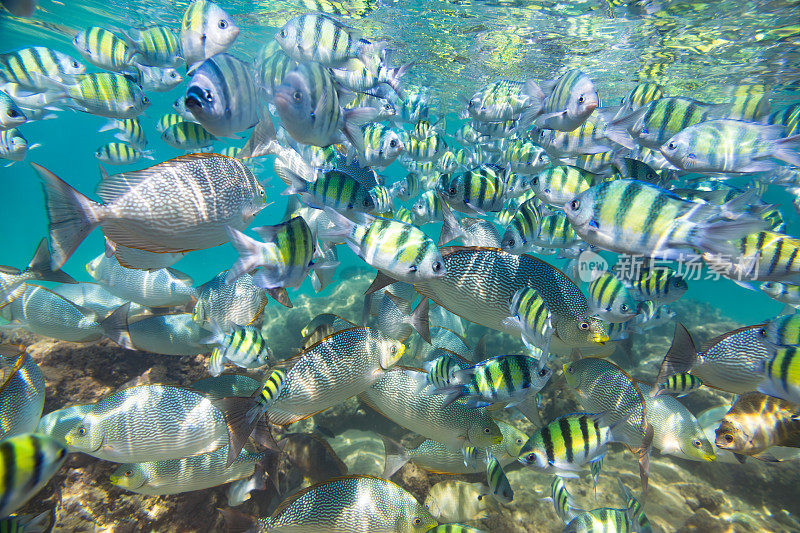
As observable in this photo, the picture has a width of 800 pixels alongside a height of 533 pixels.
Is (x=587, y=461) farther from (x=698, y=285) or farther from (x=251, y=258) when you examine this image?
(x=698, y=285)

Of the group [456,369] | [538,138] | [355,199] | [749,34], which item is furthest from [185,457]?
[749,34]

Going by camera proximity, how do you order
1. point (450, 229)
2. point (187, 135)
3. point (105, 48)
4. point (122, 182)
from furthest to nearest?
point (187, 135), point (105, 48), point (450, 229), point (122, 182)

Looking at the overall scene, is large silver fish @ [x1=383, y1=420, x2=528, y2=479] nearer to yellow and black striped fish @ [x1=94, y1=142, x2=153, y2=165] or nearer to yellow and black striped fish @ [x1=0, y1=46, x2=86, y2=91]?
yellow and black striped fish @ [x1=94, y1=142, x2=153, y2=165]

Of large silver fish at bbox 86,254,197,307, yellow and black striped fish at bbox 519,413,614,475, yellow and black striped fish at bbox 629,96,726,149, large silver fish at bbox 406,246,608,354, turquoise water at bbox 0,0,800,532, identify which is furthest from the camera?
large silver fish at bbox 86,254,197,307

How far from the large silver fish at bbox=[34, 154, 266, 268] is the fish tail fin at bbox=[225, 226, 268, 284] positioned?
5.5 inches

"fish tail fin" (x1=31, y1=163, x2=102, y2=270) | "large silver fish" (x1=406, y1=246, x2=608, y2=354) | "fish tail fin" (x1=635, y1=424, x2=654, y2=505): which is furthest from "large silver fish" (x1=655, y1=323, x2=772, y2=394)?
"fish tail fin" (x1=31, y1=163, x2=102, y2=270)

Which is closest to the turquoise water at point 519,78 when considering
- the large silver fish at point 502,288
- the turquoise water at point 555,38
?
the turquoise water at point 555,38

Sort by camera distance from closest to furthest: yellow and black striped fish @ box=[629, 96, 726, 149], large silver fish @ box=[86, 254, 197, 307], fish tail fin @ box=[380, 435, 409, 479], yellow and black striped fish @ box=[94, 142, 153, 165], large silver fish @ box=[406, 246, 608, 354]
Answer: large silver fish @ box=[406, 246, 608, 354], yellow and black striped fish @ box=[629, 96, 726, 149], fish tail fin @ box=[380, 435, 409, 479], large silver fish @ box=[86, 254, 197, 307], yellow and black striped fish @ box=[94, 142, 153, 165]

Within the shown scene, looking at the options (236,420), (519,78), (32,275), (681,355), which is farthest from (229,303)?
(519,78)

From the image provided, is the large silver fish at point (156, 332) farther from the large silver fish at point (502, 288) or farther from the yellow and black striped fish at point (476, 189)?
the yellow and black striped fish at point (476, 189)

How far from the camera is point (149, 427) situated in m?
2.69

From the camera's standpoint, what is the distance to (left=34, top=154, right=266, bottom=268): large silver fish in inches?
73.1

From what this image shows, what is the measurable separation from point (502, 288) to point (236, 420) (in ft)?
7.14

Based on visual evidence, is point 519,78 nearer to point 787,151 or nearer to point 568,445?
point 787,151
